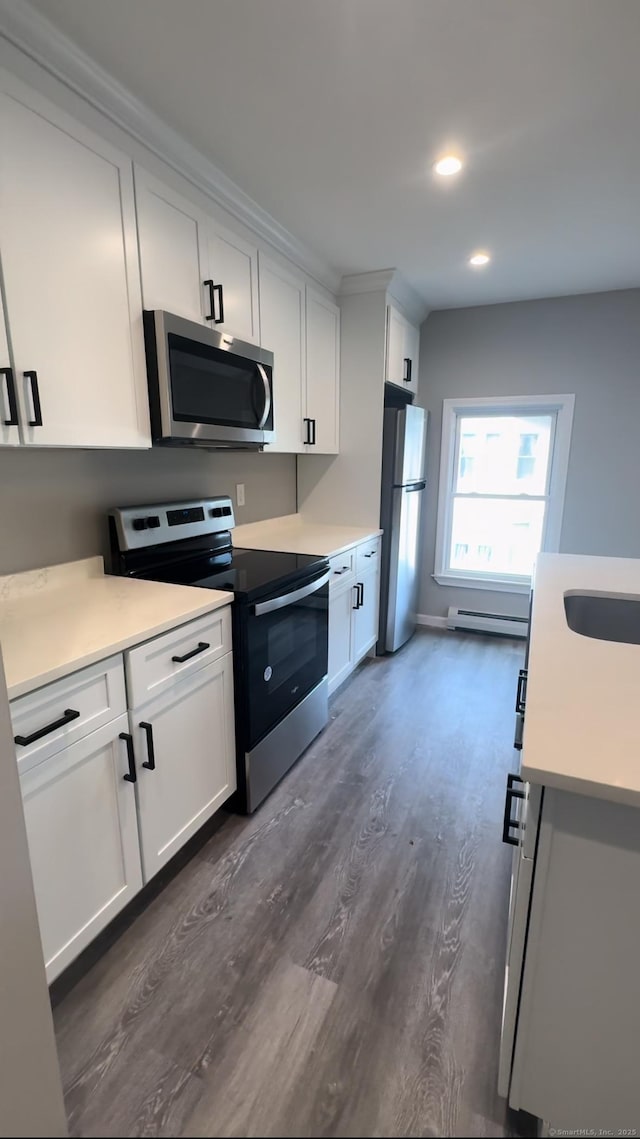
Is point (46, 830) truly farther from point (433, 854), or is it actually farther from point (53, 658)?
point (433, 854)

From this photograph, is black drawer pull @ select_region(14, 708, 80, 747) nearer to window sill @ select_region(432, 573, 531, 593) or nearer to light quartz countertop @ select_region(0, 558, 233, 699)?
light quartz countertop @ select_region(0, 558, 233, 699)

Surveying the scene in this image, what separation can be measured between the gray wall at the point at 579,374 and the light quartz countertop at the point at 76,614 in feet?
9.28

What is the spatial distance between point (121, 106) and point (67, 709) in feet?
5.64

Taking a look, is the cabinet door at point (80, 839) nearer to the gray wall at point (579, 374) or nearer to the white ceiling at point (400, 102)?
the white ceiling at point (400, 102)

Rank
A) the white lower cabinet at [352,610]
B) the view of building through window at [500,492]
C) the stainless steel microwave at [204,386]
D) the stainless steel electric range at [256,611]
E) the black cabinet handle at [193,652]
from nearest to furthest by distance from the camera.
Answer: the black cabinet handle at [193,652] → the stainless steel microwave at [204,386] → the stainless steel electric range at [256,611] → the white lower cabinet at [352,610] → the view of building through window at [500,492]

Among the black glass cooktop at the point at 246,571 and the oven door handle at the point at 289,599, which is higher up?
the black glass cooktop at the point at 246,571

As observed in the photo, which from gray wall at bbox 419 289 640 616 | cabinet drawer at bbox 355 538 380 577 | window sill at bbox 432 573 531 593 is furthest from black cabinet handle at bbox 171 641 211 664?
gray wall at bbox 419 289 640 616

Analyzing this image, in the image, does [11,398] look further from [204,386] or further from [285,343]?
[285,343]

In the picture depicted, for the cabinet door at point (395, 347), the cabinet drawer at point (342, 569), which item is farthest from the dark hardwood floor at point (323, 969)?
the cabinet door at point (395, 347)

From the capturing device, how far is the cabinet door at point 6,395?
1.26 metres

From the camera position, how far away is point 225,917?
1.50 metres

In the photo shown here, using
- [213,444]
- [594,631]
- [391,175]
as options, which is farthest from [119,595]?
[391,175]

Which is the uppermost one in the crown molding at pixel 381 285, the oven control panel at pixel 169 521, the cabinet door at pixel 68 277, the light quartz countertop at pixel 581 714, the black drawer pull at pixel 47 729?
the crown molding at pixel 381 285

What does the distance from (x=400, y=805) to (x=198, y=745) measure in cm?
87
